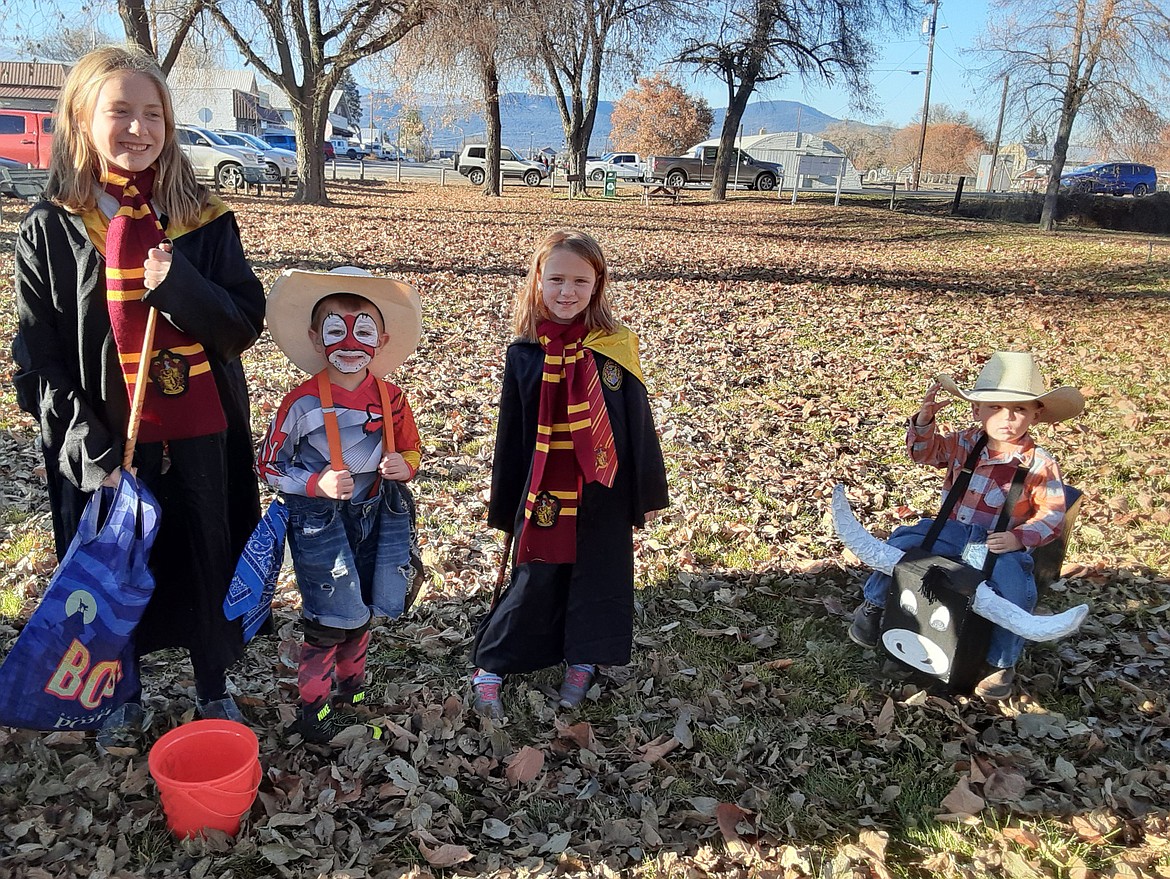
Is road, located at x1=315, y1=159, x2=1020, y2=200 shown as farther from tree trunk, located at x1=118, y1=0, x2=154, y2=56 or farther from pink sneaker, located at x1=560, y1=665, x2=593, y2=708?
pink sneaker, located at x1=560, y1=665, x2=593, y2=708

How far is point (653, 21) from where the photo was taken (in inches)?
1161

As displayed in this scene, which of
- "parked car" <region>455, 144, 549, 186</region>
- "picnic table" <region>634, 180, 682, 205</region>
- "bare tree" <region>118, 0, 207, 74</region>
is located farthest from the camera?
"parked car" <region>455, 144, 549, 186</region>

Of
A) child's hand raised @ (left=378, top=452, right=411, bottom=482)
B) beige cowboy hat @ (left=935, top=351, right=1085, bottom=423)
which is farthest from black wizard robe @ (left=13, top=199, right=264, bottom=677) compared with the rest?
beige cowboy hat @ (left=935, top=351, right=1085, bottom=423)

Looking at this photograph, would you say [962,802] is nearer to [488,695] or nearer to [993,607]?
[993,607]

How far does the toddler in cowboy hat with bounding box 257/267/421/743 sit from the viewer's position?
3.00 m

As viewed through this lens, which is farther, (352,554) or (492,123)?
(492,123)

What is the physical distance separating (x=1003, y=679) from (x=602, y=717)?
5.79 feet

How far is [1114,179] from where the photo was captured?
36.5 metres

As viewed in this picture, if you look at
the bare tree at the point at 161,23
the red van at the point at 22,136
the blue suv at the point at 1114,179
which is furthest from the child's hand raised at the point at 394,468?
the blue suv at the point at 1114,179

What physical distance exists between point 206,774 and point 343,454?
4.06 feet

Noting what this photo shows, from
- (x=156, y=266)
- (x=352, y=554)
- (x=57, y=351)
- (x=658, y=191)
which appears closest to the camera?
(x=156, y=266)

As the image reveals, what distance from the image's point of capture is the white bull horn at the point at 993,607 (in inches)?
132

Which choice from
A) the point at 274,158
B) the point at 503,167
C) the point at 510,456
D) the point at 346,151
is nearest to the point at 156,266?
the point at 510,456

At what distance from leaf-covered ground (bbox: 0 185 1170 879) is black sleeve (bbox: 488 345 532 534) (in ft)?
2.92
